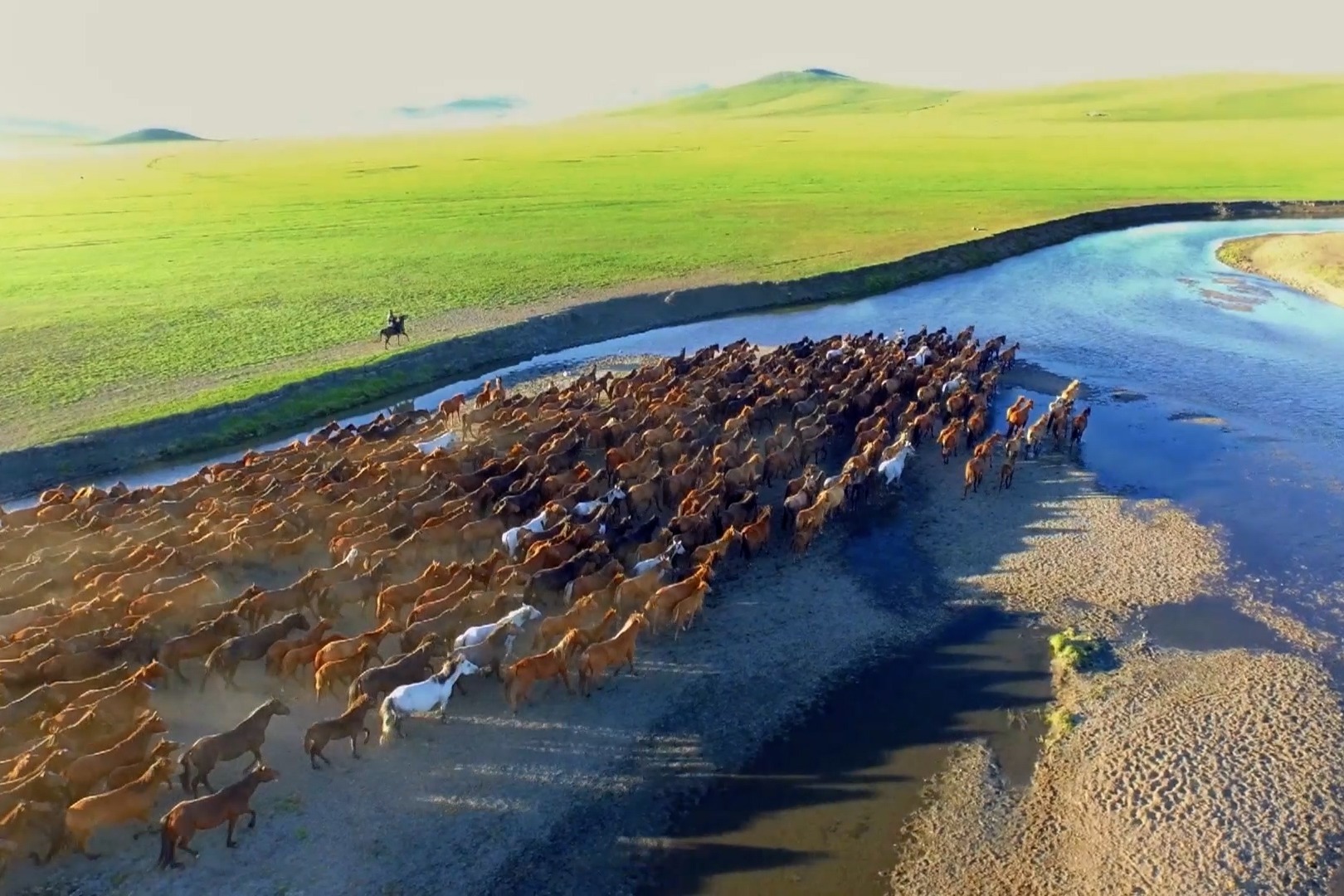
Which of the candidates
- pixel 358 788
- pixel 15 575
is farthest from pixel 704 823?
pixel 15 575

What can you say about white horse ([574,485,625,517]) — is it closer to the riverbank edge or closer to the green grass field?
the riverbank edge

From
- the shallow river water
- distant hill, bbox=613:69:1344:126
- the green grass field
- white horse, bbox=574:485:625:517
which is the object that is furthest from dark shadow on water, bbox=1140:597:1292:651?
distant hill, bbox=613:69:1344:126

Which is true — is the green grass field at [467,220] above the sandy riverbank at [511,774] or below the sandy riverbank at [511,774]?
above

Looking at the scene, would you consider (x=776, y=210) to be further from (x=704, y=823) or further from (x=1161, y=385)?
(x=704, y=823)

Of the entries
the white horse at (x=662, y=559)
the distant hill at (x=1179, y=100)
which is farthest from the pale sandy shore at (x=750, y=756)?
the distant hill at (x=1179, y=100)

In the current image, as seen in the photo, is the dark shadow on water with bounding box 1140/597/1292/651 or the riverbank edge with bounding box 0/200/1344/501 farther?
the riverbank edge with bounding box 0/200/1344/501

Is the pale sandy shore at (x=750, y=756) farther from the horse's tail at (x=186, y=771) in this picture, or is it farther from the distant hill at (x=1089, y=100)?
the distant hill at (x=1089, y=100)

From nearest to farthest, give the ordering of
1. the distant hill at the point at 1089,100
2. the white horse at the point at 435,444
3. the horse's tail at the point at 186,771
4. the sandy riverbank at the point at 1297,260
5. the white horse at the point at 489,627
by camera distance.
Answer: the horse's tail at the point at 186,771
the white horse at the point at 489,627
the white horse at the point at 435,444
the sandy riverbank at the point at 1297,260
the distant hill at the point at 1089,100

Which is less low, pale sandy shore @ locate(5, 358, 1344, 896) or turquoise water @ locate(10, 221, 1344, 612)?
turquoise water @ locate(10, 221, 1344, 612)
